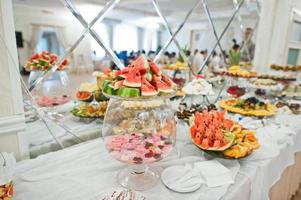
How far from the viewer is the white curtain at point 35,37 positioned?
1.03 m

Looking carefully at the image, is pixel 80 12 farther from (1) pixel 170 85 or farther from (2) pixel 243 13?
(2) pixel 243 13

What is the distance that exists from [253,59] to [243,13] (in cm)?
61

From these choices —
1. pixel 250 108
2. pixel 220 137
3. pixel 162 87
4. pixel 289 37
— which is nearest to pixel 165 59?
pixel 250 108

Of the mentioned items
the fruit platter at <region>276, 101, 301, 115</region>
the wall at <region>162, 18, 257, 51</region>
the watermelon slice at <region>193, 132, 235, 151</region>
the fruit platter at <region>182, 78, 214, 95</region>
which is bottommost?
the fruit platter at <region>276, 101, 301, 115</region>

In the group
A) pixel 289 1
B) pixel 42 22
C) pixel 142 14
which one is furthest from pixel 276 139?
pixel 289 1

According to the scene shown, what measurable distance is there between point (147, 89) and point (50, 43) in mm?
784

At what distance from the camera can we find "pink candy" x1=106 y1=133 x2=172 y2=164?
2.18ft

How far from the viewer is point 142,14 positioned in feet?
5.08

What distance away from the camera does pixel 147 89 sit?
61 centimetres

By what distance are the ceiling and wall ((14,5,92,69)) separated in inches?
1.0

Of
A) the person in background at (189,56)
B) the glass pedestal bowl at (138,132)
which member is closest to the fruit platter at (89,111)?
the glass pedestal bowl at (138,132)

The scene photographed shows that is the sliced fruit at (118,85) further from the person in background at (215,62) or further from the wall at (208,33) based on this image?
the person in background at (215,62)

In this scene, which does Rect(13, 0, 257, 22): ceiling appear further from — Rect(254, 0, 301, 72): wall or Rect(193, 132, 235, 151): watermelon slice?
Rect(193, 132, 235, 151): watermelon slice

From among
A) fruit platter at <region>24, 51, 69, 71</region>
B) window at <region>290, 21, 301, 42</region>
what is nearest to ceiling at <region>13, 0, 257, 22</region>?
fruit platter at <region>24, 51, 69, 71</region>
